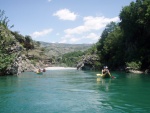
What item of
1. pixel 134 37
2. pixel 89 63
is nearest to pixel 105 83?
pixel 134 37

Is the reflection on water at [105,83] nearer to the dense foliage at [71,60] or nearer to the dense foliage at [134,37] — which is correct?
the dense foliage at [134,37]

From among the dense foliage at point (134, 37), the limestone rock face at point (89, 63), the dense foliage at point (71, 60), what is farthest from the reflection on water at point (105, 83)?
the dense foliage at point (71, 60)

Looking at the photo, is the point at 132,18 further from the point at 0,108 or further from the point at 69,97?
the point at 0,108

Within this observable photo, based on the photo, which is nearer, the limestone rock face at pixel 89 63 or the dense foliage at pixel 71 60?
the limestone rock face at pixel 89 63

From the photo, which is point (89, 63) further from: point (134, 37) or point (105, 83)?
point (105, 83)

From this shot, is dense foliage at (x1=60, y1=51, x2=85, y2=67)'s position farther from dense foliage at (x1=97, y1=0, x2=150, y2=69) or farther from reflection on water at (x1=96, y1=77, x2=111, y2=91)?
reflection on water at (x1=96, y1=77, x2=111, y2=91)

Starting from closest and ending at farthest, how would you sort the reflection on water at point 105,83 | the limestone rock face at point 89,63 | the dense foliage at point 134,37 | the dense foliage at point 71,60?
the reflection on water at point 105,83
the dense foliage at point 134,37
the limestone rock face at point 89,63
the dense foliage at point 71,60

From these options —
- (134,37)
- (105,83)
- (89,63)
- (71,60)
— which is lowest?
(105,83)

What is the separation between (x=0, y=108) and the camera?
18562mm

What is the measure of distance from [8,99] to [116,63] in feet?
186

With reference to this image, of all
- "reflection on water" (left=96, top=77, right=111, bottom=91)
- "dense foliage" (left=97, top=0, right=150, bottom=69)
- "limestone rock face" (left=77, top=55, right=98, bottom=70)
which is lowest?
"reflection on water" (left=96, top=77, right=111, bottom=91)

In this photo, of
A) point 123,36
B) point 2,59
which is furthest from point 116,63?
point 2,59

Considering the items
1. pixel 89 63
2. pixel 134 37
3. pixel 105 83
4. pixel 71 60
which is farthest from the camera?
pixel 71 60

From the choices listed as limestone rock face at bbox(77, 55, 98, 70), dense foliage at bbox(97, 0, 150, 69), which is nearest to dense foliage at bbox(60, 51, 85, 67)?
limestone rock face at bbox(77, 55, 98, 70)
